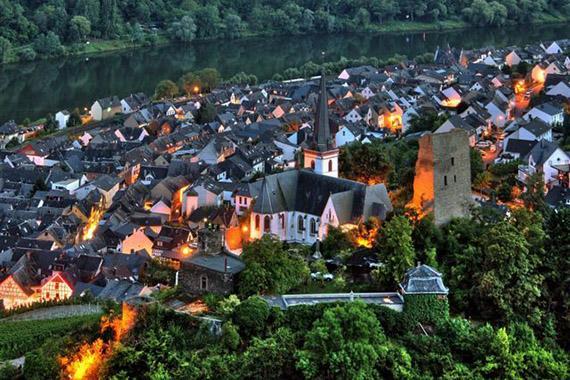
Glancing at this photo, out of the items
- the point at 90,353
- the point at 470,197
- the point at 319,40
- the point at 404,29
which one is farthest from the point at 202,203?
the point at 404,29

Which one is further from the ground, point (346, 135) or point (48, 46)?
point (346, 135)

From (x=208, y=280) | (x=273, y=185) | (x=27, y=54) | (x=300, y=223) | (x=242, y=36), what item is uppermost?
(x=208, y=280)

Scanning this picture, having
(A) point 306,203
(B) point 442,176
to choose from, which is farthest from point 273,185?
(B) point 442,176

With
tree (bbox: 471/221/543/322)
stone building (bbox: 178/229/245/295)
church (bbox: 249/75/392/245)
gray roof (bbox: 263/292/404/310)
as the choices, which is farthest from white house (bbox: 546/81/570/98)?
stone building (bbox: 178/229/245/295)

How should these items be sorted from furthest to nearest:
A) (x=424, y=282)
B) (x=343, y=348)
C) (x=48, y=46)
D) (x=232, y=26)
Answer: (x=232, y=26) → (x=48, y=46) → (x=424, y=282) → (x=343, y=348)

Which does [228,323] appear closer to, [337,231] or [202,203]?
[337,231]

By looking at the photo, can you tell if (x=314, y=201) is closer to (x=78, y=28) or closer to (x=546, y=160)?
(x=546, y=160)

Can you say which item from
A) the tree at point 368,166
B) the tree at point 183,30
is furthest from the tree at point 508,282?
the tree at point 183,30
